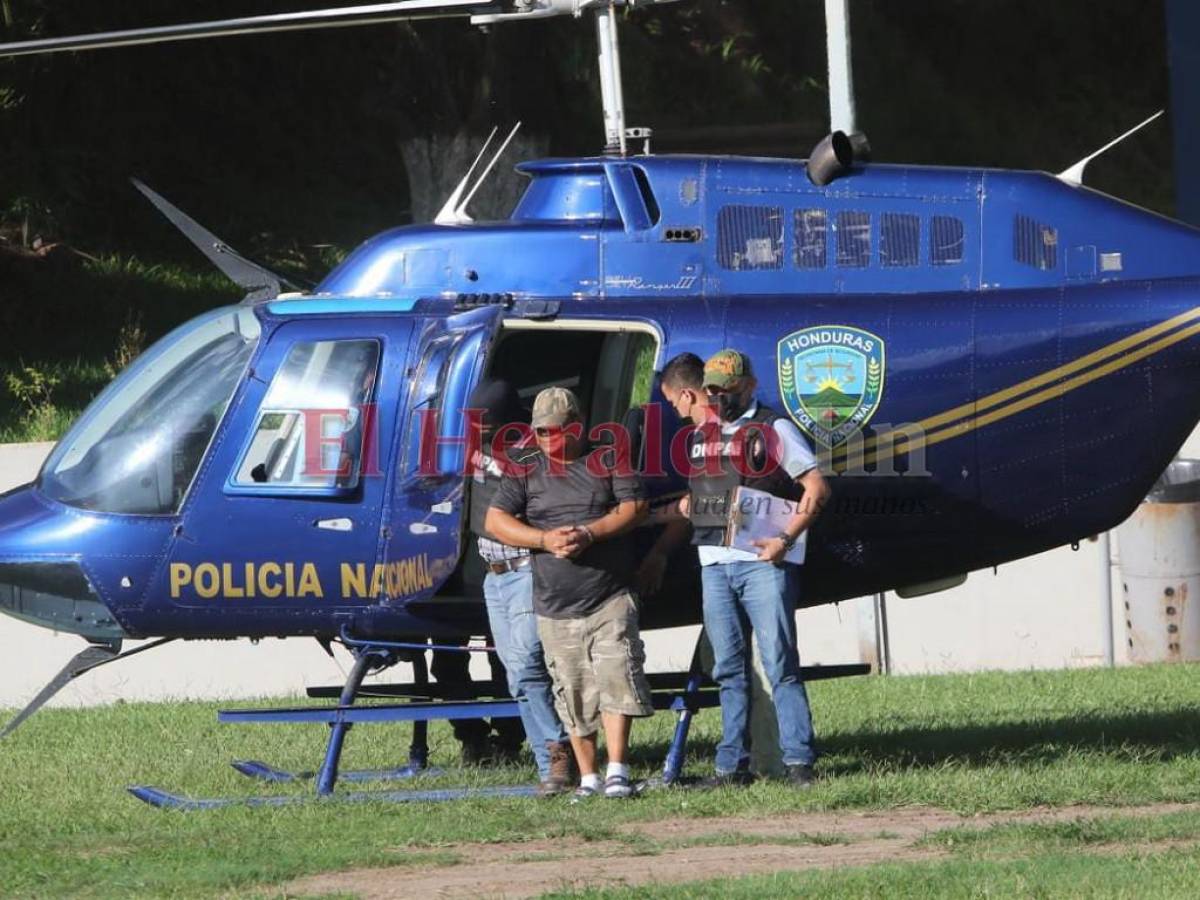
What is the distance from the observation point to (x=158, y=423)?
9.78 meters

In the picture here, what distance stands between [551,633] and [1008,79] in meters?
18.4

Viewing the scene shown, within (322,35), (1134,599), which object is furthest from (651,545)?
(322,35)

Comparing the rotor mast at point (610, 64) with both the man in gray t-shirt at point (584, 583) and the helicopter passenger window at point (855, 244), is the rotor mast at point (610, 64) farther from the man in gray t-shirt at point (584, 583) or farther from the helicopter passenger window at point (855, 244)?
the man in gray t-shirt at point (584, 583)

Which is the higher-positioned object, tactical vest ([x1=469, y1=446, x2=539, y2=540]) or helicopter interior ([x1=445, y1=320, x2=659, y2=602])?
helicopter interior ([x1=445, y1=320, x2=659, y2=602])

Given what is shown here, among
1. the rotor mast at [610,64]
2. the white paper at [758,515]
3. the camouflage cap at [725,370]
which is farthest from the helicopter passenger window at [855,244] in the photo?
the white paper at [758,515]

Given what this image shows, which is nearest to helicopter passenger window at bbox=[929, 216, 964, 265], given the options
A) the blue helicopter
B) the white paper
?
the blue helicopter

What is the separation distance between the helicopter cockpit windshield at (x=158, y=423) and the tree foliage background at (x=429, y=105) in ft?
31.2

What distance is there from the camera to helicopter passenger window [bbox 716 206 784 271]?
32.0ft

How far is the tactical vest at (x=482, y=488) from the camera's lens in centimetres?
918

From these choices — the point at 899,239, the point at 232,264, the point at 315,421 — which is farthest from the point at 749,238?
the point at 232,264

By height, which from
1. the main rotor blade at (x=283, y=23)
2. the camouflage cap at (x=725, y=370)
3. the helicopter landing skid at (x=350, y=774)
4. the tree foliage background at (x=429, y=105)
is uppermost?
the tree foliage background at (x=429, y=105)

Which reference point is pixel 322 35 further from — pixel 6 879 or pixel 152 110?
pixel 6 879

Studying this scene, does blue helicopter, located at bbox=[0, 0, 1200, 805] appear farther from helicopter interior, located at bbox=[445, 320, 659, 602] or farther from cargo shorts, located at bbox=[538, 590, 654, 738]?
helicopter interior, located at bbox=[445, 320, 659, 602]

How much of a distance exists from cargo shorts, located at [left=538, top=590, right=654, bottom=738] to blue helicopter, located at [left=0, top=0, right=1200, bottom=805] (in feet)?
2.09
